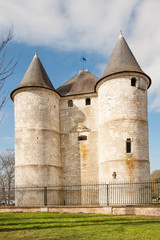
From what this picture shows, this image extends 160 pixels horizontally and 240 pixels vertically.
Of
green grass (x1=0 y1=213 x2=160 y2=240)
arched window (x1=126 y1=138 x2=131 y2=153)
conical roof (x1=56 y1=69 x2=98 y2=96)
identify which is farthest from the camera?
conical roof (x1=56 y1=69 x2=98 y2=96)

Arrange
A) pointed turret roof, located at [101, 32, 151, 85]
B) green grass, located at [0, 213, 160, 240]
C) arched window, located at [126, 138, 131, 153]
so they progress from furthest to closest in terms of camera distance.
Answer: pointed turret roof, located at [101, 32, 151, 85], arched window, located at [126, 138, 131, 153], green grass, located at [0, 213, 160, 240]

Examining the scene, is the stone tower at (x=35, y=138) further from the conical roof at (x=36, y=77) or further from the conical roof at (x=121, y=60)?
the conical roof at (x=121, y=60)

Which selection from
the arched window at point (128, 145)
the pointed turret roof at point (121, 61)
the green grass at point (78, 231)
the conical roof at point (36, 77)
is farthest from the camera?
the conical roof at point (36, 77)

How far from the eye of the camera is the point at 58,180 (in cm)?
1864

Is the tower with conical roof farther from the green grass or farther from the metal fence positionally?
the green grass

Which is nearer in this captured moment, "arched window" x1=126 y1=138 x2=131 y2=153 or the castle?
"arched window" x1=126 y1=138 x2=131 y2=153

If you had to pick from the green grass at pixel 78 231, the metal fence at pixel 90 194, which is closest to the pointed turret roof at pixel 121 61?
the metal fence at pixel 90 194

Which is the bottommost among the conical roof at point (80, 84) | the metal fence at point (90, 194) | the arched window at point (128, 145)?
the metal fence at point (90, 194)

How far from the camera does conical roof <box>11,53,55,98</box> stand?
61.4 feet

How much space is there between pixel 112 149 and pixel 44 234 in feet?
30.6

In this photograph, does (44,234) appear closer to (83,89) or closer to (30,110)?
(30,110)

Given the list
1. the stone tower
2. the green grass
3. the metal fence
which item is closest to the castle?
the stone tower

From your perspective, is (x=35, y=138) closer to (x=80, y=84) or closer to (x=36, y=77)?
(x=36, y=77)

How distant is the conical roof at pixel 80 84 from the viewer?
68.2ft
